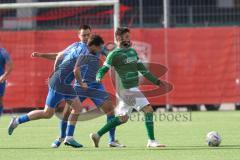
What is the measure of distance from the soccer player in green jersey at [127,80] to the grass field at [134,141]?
34 centimetres

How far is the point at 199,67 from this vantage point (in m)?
24.9

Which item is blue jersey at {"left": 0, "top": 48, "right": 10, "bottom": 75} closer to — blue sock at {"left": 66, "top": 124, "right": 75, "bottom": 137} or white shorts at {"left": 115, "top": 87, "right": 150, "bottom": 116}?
blue sock at {"left": 66, "top": 124, "right": 75, "bottom": 137}

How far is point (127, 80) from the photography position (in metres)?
13.3

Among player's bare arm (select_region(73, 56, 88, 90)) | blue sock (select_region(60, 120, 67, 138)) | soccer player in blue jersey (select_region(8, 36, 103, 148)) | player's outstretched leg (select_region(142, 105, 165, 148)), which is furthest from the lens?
blue sock (select_region(60, 120, 67, 138))

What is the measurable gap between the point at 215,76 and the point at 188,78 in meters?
0.83

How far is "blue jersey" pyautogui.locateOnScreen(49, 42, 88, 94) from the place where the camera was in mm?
13422

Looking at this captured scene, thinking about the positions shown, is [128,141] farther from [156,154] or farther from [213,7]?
[213,7]

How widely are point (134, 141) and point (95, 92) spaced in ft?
3.77

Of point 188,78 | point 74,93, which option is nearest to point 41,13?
point 188,78

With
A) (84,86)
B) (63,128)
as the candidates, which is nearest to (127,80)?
(84,86)

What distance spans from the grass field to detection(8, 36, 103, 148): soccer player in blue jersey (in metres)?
0.43

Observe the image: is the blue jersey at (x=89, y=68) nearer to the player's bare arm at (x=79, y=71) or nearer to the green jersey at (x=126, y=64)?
the player's bare arm at (x=79, y=71)

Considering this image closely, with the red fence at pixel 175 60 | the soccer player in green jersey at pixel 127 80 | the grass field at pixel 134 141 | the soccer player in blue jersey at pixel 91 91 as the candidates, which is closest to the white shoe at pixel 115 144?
the soccer player in blue jersey at pixel 91 91

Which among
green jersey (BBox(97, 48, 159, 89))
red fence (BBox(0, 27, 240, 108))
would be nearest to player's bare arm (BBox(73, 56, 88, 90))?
green jersey (BBox(97, 48, 159, 89))
